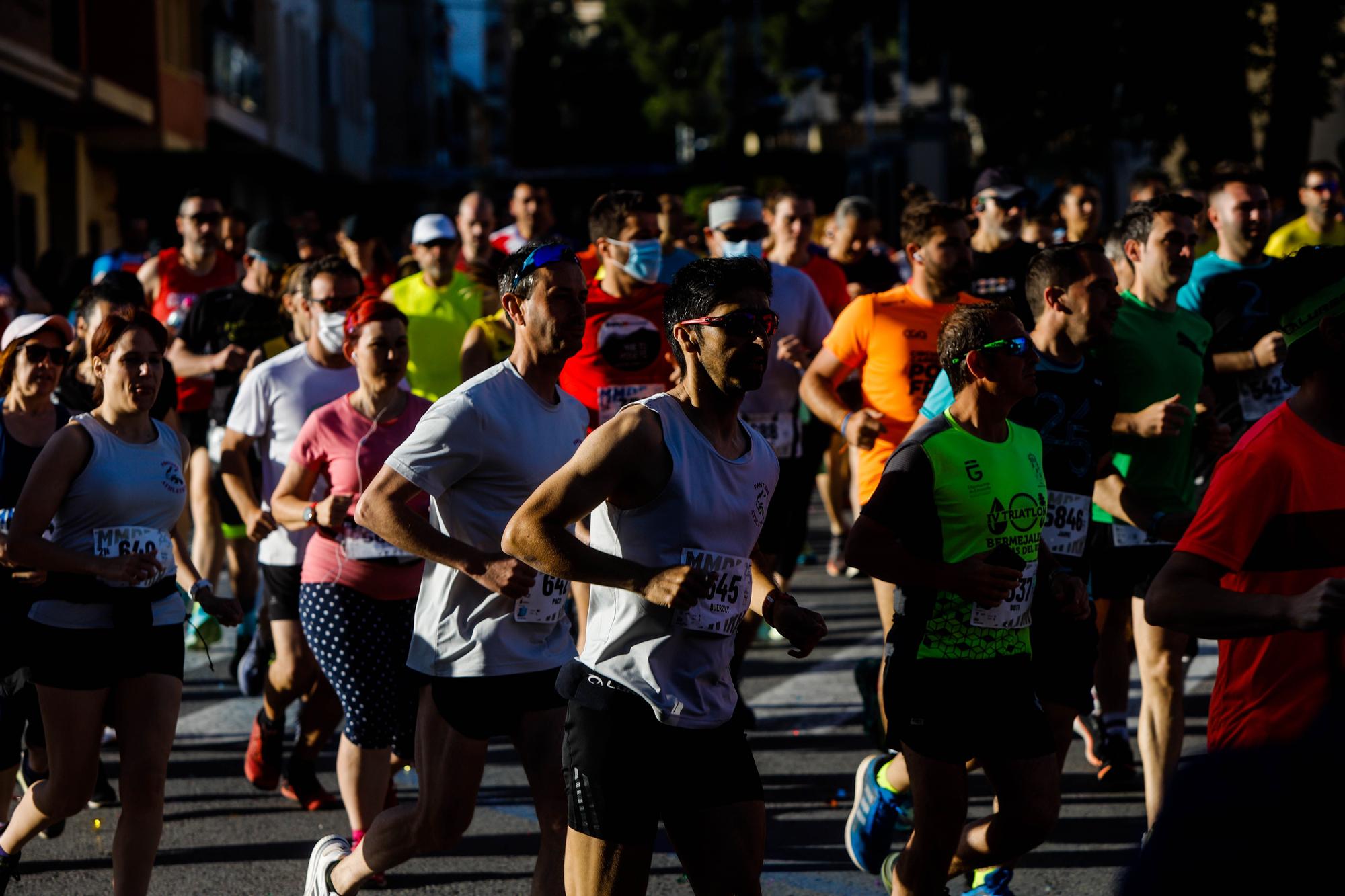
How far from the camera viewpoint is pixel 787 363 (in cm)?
827

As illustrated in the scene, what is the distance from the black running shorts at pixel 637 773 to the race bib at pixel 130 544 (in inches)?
72.7

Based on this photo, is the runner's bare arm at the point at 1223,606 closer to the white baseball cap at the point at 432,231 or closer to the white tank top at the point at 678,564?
the white tank top at the point at 678,564

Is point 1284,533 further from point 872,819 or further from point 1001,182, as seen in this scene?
point 1001,182

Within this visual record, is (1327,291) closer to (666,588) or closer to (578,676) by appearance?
(666,588)

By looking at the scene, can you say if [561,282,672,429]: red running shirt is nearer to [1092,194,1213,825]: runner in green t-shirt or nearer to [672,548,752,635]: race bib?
[1092,194,1213,825]: runner in green t-shirt

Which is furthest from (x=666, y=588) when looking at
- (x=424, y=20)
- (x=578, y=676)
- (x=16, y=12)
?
(x=424, y=20)

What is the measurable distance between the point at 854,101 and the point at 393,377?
2214 inches

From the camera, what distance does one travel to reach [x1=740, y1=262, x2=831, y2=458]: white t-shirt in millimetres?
8195

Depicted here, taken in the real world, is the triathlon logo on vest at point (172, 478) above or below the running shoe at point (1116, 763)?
above

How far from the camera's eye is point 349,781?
5.71m

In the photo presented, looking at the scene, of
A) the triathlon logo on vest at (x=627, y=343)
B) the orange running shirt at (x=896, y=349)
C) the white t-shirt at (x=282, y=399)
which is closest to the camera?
the white t-shirt at (x=282, y=399)

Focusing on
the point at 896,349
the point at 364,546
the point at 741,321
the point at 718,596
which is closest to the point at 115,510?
the point at 364,546

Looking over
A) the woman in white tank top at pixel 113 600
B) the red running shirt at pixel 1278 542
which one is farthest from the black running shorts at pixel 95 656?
the red running shirt at pixel 1278 542

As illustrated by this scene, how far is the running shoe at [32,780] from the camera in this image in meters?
6.43
